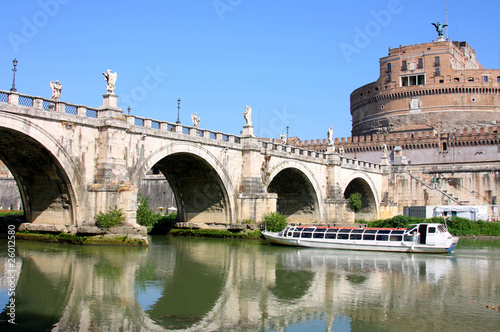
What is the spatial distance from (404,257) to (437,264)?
8.44 ft

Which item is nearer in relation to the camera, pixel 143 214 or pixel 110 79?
pixel 110 79

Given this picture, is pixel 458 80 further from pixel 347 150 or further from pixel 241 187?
pixel 241 187

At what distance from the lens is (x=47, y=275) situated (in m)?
17.5

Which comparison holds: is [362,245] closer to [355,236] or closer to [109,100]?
[355,236]

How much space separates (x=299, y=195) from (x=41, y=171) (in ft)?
81.7

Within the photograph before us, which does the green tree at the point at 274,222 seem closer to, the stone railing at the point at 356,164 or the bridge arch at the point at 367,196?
the stone railing at the point at 356,164

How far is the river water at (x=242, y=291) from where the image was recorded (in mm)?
12141

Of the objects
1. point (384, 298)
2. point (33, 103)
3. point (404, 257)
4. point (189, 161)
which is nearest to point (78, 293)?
point (384, 298)

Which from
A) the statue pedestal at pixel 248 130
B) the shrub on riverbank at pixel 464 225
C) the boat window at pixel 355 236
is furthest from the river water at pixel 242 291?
the shrub on riverbank at pixel 464 225

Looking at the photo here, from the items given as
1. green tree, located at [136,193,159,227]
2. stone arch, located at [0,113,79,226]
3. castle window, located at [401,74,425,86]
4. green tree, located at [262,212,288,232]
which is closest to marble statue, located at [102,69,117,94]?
stone arch, located at [0,113,79,226]

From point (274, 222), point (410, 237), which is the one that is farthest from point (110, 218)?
point (410, 237)

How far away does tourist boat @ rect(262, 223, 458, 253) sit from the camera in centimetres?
2675

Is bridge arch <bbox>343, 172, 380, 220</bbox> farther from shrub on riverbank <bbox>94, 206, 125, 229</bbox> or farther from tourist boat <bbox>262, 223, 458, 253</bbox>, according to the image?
shrub on riverbank <bbox>94, 206, 125, 229</bbox>

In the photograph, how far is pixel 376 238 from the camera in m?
27.9
